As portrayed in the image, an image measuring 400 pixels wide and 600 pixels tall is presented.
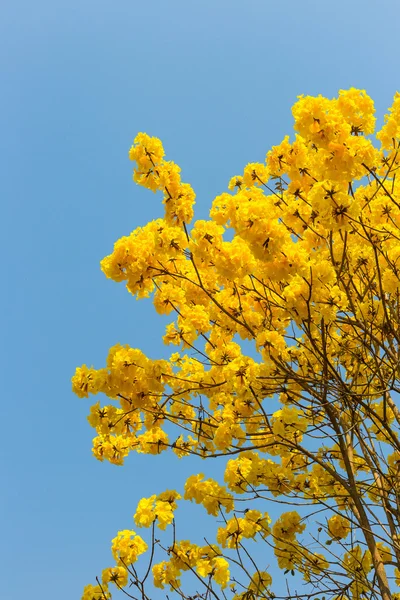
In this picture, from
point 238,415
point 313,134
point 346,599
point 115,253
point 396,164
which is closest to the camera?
point 313,134

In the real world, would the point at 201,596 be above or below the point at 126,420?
below

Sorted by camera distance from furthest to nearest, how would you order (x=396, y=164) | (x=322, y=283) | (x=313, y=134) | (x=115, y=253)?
(x=396, y=164), (x=115, y=253), (x=313, y=134), (x=322, y=283)

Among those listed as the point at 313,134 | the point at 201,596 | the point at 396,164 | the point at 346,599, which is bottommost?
the point at 201,596

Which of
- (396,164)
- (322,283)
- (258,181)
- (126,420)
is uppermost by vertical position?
(396,164)

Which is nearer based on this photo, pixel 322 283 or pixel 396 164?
pixel 322 283

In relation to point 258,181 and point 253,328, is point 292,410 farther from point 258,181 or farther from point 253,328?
point 258,181

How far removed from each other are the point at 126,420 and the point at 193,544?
4.07ft

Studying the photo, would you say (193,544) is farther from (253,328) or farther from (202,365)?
(253,328)

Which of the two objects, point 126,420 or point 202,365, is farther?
point 202,365

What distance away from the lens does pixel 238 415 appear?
4.18 m

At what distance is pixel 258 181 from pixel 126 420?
8.52 ft

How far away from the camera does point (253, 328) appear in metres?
4.49

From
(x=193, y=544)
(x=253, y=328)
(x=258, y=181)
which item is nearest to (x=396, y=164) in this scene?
(x=258, y=181)

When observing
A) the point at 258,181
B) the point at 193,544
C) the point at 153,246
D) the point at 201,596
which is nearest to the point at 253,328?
the point at 153,246
